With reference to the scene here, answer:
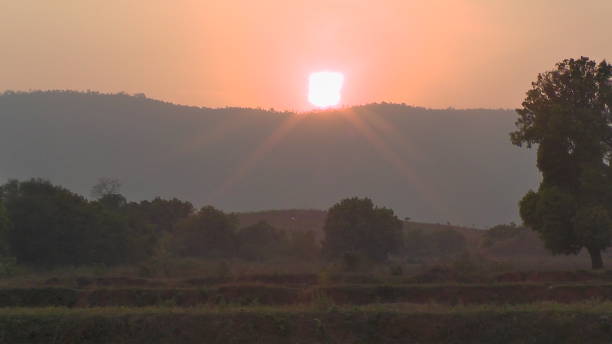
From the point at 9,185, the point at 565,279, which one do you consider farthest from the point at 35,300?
the point at 9,185

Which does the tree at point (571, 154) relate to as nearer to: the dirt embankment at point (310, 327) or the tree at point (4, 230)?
the dirt embankment at point (310, 327)

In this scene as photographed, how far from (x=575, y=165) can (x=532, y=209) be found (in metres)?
2.76

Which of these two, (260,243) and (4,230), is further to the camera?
(260,243)

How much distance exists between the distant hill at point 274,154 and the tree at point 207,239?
266 ft

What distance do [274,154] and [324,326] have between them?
498 ft

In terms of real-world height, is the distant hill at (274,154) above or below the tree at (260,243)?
above

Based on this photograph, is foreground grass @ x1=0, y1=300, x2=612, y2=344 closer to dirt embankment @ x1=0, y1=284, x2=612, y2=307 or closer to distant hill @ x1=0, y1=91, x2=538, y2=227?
dirt embankment @ x1=0, y1=284, x2=612, y2=307

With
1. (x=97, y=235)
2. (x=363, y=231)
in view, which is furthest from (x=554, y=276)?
(x=97, y=235)

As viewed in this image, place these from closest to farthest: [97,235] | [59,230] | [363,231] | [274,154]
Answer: [59,230] < [97,235] < [363,231] < [274,154]

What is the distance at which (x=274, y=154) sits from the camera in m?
166

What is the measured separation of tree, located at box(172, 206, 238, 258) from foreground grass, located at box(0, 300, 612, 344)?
41.0 metres

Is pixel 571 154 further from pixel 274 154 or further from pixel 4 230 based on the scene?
pixel 274 154

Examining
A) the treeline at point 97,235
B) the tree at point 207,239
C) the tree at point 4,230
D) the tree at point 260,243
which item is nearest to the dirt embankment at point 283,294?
the tree at point 4,230

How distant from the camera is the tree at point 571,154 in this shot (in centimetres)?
2953
